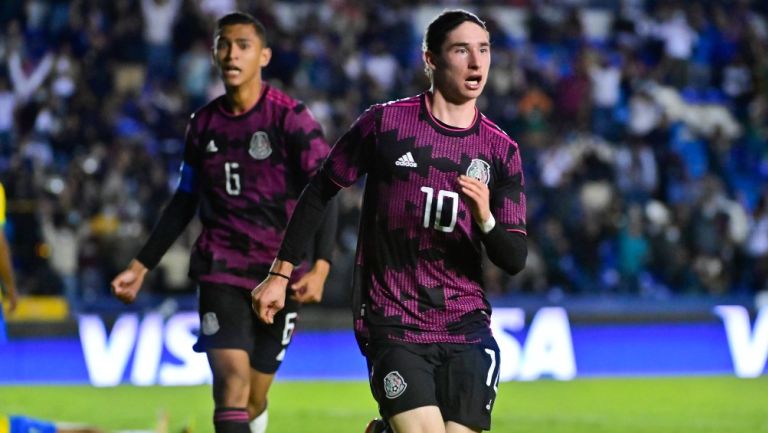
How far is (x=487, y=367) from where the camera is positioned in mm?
5719

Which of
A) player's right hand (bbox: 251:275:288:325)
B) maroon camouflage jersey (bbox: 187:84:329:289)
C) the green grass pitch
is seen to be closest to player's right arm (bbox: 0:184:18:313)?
maroon camouflage jersey (bbox: 187:84:329:289)

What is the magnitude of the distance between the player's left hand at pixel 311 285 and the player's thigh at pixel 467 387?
5.11 feet

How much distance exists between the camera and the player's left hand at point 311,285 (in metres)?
7.14

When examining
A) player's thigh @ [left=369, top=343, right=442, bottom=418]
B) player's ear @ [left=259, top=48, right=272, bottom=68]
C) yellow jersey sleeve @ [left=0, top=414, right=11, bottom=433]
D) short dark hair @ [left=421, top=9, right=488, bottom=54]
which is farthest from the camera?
player's ear @ [left=259, top=48, right=272, bottom=68]

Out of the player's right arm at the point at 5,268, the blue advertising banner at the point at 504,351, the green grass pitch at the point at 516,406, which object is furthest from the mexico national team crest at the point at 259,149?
the blue advertising banner at the point at 504,351

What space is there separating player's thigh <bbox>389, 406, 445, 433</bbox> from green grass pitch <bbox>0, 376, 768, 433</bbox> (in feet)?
17.2

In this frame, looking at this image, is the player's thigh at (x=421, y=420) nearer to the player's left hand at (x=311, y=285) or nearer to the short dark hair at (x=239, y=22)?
the player's left hand at (x=311, y=285)

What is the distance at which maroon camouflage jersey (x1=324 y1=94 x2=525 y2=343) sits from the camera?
18.7 ft

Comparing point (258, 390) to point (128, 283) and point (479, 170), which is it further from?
point (479, 170)

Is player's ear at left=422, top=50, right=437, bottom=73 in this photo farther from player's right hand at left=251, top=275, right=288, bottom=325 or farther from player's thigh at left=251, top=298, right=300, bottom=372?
player's thigh at left=251, top=298, right=300, bottom=372

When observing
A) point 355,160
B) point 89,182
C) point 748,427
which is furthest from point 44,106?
point 355,160

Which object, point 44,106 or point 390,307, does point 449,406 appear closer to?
point 390,307

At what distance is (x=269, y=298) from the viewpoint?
5.75m

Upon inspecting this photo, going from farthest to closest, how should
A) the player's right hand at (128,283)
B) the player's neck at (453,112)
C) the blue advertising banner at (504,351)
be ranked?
1. the blue advertising banner at (504,351)
2. the player's right hand at (128,283)
3. the player's neck at (453,112)
